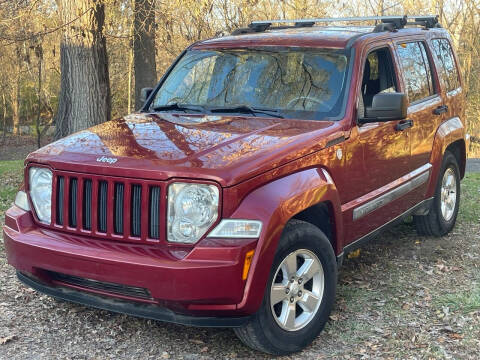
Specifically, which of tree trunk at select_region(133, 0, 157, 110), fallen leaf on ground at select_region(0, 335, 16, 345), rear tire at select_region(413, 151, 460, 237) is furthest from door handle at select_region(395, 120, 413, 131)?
tree trunk at select_region(133, 0, 157, 110)

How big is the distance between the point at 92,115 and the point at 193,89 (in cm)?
421

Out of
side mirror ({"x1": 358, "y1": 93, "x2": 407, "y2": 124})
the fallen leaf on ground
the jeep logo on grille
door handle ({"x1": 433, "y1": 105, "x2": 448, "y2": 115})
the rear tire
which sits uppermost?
side mirror ({"x1": 358, "y1": 93, "x2": 407, "y2": 124})

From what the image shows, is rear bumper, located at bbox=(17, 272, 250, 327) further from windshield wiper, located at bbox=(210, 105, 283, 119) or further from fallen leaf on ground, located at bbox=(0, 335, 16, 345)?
windshield wiper, located at bbox=(210, 105, 283, 119)

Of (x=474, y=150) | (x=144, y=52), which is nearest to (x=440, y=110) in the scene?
(x=144, y=52)

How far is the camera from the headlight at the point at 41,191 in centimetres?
385

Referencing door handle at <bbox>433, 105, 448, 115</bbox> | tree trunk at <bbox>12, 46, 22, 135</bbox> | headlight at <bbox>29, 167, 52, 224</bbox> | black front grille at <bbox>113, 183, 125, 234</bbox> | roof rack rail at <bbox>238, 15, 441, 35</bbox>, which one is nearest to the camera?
black front grille at <bbox>113, 183, 125, 234</bbox>

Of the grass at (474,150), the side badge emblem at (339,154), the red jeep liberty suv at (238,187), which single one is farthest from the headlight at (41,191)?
the grass at (474,150)

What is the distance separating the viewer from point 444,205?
248 inches

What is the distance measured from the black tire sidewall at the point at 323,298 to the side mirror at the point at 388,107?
106 cm

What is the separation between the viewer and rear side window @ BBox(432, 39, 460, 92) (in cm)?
606

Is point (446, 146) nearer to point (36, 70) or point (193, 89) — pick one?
point (193, 89)

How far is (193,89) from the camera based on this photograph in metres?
5.02

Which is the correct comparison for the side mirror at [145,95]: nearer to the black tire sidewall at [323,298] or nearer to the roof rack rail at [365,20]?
the roof rack rail at [365,20]

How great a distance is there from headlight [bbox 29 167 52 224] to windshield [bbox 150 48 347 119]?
1.36m
